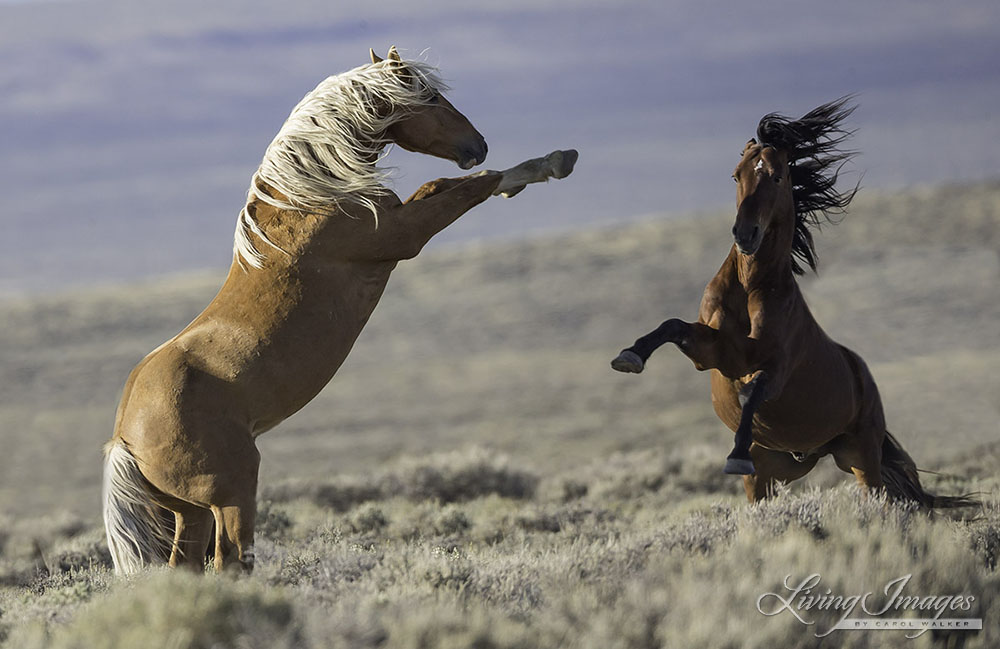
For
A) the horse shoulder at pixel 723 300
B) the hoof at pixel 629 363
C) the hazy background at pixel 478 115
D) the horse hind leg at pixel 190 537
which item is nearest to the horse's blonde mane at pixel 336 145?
the horse hind leg at pixel 190 537

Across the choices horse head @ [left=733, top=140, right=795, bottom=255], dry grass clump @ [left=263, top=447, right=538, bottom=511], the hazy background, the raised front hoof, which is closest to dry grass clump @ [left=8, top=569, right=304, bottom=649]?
the raised front hoof

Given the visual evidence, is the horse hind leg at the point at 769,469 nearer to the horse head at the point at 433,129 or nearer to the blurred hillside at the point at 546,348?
the horse head at the point at 433,129

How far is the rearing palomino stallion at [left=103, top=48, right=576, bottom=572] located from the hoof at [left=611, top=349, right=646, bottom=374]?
1.17m

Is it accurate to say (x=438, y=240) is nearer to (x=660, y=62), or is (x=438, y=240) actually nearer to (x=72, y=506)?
(x=72, y=506)

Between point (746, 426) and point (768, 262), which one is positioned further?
point (768, 262)

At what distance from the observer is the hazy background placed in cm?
10188

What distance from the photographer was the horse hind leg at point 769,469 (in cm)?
779

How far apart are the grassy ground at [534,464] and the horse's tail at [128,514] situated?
23 cm

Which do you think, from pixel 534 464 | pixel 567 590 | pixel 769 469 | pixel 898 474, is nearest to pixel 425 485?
pixel 769 469

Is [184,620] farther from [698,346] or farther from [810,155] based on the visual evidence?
[810,155]

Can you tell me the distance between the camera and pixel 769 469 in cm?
784

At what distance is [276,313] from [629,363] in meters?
1.90

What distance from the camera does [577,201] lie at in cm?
11206

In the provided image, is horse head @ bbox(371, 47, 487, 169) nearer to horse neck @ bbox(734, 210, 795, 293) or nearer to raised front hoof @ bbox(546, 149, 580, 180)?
raised front hoof @ bbox(546, 149, 580, 180)
